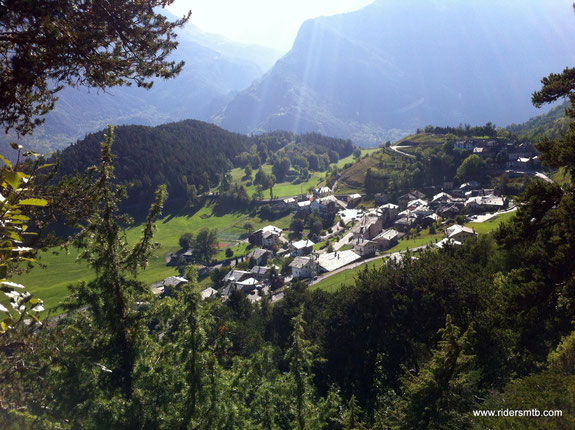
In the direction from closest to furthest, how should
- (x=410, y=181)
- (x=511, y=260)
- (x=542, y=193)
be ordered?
1. (x=542, y=193)
2. (x=511, y=260)
3. (x=410, y=181)

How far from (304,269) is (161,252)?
52.7m

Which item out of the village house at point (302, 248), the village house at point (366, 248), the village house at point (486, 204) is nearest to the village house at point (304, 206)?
the village house at point (302, 248)

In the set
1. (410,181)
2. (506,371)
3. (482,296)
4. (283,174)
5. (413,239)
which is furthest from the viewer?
(283,174)

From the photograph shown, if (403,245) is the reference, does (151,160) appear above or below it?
above

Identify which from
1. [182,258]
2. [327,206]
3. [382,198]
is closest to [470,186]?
[382,198]

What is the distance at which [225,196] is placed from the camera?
147375 millimetres

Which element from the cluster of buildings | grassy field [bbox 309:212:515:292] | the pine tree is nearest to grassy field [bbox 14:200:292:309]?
the cluster of buildings

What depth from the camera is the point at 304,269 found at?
7494cm

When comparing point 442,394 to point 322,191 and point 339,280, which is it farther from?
point 322,191

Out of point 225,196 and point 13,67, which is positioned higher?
point 13,67

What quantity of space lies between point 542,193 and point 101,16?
13.1 meters

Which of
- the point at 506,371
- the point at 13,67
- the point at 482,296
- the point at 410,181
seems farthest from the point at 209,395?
the point at 410,181

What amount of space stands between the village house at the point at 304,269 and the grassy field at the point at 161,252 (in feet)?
97.1

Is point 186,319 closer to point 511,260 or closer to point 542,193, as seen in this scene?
point 542,193
